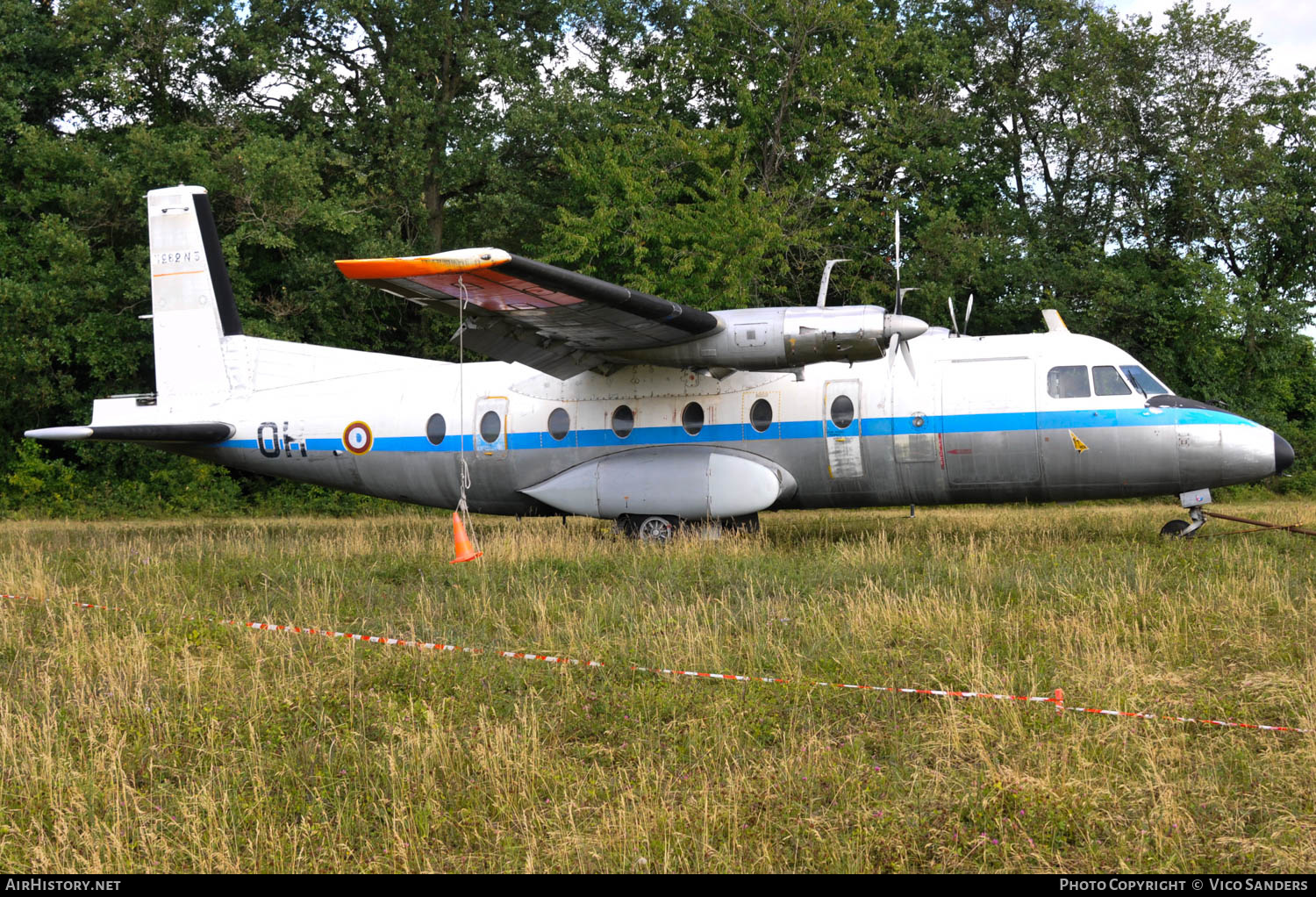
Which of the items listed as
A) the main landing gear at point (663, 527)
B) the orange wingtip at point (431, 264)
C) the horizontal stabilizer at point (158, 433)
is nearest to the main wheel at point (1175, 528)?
the main landing gear at point (663, 527)

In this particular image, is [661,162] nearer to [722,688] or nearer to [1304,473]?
[1304,473]

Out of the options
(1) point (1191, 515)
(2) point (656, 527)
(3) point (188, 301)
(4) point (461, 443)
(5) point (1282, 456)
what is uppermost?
(3) point (188, 301)

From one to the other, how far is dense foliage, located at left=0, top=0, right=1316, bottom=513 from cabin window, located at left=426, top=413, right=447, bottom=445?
10112mm

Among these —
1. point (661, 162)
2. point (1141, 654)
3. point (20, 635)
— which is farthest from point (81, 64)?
point (1141, 654)

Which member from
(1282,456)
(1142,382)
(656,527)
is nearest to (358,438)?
(656,527)

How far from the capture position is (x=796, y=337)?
42.2 feet

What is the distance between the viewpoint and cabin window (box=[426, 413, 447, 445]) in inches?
611

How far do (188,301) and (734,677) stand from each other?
1315 centimetres

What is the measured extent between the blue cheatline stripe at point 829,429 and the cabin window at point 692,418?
0.24 ft

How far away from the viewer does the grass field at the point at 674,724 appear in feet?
15.5

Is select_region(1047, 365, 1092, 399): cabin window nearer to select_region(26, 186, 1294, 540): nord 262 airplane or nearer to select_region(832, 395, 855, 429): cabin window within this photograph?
select_region(26, 186, 1294, 540): nord 262 airplane
